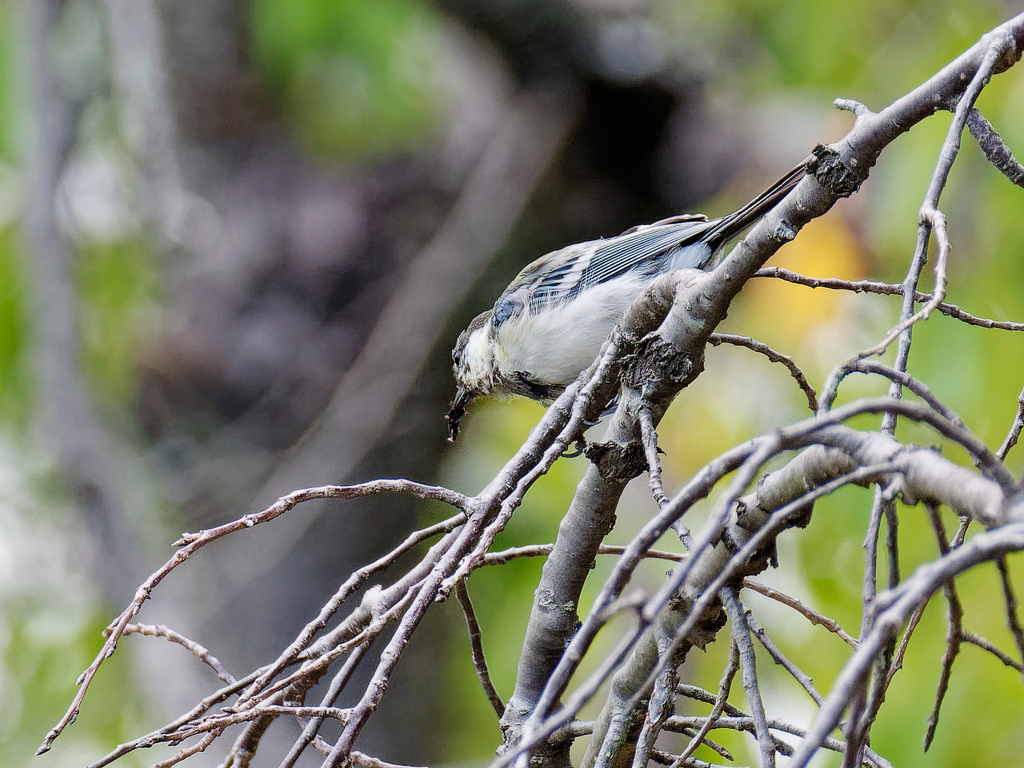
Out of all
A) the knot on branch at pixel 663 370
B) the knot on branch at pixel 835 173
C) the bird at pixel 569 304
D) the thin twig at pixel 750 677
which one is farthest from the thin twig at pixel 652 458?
the bird at pixel 569 304

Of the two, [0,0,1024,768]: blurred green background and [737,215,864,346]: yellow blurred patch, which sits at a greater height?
[0,0,1024,768]: blurred green background

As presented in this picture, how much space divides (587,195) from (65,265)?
2.48 metres

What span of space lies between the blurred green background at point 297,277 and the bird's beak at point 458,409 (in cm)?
55

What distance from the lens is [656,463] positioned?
1.35m

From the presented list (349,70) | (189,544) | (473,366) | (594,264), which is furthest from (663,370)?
(349,70)

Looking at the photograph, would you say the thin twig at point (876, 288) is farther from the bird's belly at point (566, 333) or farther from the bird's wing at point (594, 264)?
the bird's belly at point (566, 333)

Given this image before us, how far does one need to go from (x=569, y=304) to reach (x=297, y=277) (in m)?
2.06

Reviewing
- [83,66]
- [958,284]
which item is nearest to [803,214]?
[958,284]

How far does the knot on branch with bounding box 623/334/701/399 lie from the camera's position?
1.60 metres

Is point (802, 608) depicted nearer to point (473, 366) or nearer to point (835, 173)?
point (835, 173)

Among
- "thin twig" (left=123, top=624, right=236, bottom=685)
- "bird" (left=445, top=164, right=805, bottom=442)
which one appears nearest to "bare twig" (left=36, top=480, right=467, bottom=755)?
"thin twig" (left=123, top=624, right=236, bottom=685)

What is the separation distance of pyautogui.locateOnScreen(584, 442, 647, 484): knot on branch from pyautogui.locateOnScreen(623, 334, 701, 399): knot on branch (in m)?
0.10

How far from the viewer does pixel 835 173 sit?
1398mm

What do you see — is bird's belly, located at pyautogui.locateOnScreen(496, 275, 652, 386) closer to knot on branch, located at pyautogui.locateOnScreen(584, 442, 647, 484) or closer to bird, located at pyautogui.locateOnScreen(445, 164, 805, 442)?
bird, located at pyautogui.locateOnScreen(445, 164, 805, 442)
